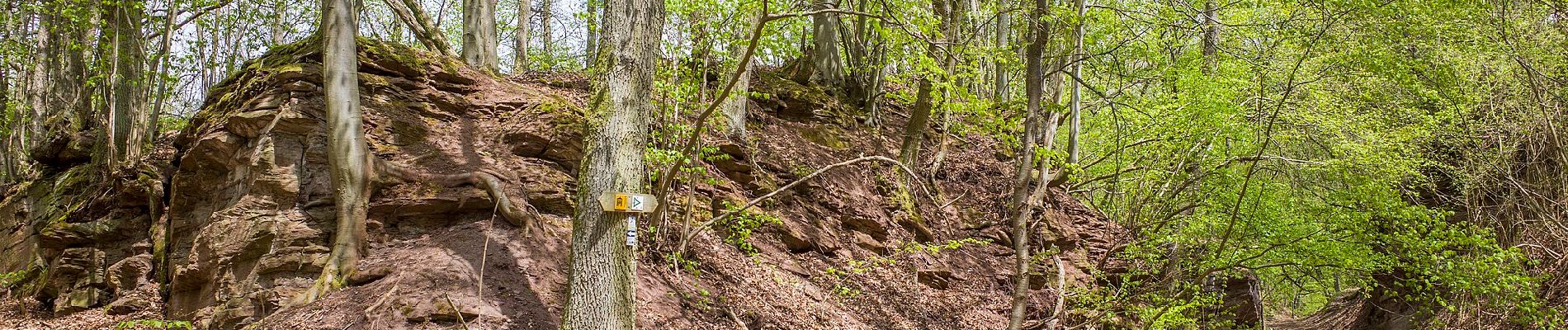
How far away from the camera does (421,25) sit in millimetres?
11672

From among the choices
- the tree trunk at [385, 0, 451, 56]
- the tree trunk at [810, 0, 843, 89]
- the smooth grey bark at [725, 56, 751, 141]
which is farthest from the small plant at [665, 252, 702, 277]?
the tree trunk at [810, 0, 843, 89]

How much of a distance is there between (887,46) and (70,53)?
1171 centimetres

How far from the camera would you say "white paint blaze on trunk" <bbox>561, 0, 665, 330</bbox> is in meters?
7.10

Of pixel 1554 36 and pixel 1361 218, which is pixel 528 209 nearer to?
pixel 1361 218

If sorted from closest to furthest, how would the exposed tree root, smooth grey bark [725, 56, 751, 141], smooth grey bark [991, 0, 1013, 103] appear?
the exposed tree root → smooth grey bark [725, 56, 751, 141] → smooth grey bark [991, 0, 1013, 103]

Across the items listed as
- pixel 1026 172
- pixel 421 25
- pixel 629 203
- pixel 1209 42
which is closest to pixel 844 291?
pixel 1026 172

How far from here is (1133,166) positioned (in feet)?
43.1

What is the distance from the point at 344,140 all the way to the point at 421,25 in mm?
3801

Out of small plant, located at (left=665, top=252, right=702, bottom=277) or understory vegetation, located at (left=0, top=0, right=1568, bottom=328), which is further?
understory vegetation, located at (left=0, top=0, right=1568, bottom=328)

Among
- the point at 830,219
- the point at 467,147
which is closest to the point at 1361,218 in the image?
the point at 830,219

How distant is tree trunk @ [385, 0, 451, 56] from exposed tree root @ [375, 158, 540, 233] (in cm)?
300

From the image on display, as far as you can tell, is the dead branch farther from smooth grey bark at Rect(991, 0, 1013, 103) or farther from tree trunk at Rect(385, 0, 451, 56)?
smooth grey bark at Rect(991, 0, 1013, 103)

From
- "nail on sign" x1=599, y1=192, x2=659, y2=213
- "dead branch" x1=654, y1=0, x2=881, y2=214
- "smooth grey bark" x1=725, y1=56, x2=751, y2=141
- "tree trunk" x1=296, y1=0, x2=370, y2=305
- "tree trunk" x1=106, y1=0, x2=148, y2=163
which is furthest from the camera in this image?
"smooth grey bark" x1=725, y1=56, x2=751, y2=141

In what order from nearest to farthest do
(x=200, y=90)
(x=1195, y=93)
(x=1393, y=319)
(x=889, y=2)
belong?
1. (x=1195, y=93)
2. (x=889, y=2)
3. (x=1393, y=319)
4. (x=200, y=90)
